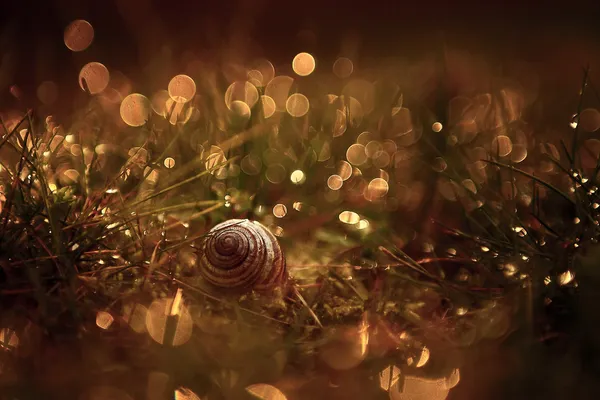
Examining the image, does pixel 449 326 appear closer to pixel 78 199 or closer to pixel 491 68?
pixel 78 199

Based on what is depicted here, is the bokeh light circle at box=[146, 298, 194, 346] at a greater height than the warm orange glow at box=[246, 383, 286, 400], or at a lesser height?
greater

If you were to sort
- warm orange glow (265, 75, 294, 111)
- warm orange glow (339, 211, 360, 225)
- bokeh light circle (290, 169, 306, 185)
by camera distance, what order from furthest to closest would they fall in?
warm orange glow (265, 75, 294, 111)
bokeh light circle (290, 169, 306, 185)
warm orange glow (339, 211, 360, 225)

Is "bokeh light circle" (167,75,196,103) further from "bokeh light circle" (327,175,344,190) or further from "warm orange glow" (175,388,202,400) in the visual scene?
"warm orange glow" (175,388,202,400)

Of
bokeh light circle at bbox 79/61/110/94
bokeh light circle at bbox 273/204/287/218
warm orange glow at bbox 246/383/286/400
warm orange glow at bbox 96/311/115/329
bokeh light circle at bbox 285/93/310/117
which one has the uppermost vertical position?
bokeh light circle at bbox 285/93/310/117

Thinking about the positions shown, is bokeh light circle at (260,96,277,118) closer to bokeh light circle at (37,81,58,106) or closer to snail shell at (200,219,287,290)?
bokeh light circle at (37,81,58,106)

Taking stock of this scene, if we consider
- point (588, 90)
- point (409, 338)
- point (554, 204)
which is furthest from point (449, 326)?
point (588, 90)

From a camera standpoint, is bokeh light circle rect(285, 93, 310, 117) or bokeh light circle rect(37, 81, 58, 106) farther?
bokeh light circle rect(37, 81, 58, 106)

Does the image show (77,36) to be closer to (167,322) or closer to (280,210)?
(280,210)

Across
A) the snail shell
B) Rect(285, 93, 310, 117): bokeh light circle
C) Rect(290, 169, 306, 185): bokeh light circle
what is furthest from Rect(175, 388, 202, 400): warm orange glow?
Rect(285, 93, 310, 117): bokeh light circle

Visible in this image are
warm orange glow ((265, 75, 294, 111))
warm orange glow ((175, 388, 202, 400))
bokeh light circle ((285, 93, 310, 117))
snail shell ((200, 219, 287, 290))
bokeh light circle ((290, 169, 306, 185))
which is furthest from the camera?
warm orange glow ((265, 75, 294, 111))
